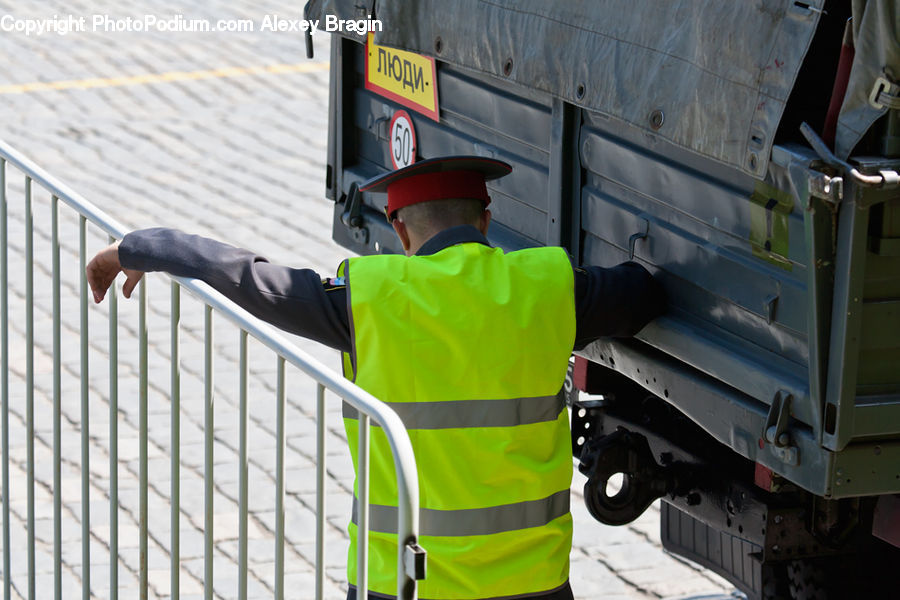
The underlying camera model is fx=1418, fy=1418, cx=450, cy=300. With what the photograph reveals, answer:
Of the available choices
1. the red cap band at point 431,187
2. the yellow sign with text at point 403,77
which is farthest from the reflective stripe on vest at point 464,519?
the yellow sign with text at point 403,77

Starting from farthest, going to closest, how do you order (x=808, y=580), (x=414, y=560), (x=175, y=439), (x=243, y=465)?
1. (x=808, y=580)
2. (x=175, y=439)
3. (x=243, y=465)
4. (x=414, y=560)

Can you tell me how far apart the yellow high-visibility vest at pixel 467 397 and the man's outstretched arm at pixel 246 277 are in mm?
95

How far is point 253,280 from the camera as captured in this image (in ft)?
11.4

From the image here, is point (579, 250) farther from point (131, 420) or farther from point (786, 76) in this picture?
point (131, 420)

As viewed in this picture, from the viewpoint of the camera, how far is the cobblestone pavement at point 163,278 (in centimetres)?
556

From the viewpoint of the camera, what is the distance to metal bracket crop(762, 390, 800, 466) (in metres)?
3.27

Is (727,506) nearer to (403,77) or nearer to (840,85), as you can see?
(840,85)

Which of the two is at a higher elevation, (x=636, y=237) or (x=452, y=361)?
(x=636, y=237)

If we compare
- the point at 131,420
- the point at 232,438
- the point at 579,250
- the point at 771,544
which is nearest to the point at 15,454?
the point at 131,420

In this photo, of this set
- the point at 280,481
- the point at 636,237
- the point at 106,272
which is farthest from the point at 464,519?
the point at 106,272

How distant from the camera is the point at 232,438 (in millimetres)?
6504

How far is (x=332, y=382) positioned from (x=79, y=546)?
10.6ft

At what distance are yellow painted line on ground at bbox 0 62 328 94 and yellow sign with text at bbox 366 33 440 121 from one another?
7288mm

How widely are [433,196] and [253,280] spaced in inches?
19.3
